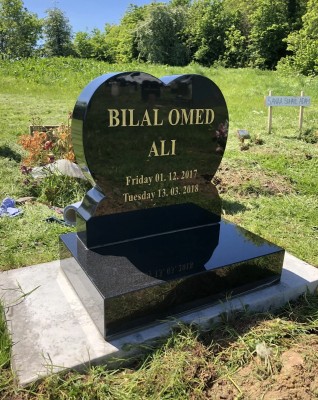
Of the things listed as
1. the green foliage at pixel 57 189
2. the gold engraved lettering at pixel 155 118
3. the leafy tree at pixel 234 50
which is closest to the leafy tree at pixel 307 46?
the leafy tree at pixel 234 50

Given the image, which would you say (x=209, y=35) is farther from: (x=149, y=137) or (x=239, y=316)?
(x=239, y=316)

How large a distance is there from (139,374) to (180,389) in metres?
0.22

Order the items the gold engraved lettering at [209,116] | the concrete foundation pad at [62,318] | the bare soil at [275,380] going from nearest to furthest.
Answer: the bare soil at [275,380]
the concrete foundation pad at [62,318]
the gold engraved lettering at [209,116]

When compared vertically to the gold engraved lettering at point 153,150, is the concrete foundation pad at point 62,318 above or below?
below

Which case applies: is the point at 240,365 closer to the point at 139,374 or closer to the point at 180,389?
the point at 180,389

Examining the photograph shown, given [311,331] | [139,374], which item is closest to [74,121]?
[139,374]

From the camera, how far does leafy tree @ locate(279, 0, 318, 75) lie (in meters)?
21.7

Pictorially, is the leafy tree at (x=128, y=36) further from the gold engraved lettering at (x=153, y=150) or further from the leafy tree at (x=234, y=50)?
the gold engraved lettering at (x=153, y=150)

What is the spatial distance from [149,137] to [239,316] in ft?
4.33

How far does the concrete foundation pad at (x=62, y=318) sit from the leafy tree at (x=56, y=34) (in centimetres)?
5334

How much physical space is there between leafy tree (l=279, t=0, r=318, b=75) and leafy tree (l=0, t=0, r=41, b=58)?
3615cm

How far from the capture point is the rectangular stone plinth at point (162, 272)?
87.5 inches

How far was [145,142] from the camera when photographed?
271 centimetres

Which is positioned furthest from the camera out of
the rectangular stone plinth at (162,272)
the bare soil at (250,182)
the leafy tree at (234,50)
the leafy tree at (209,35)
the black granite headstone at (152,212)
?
the leafy tree at (209,35)
